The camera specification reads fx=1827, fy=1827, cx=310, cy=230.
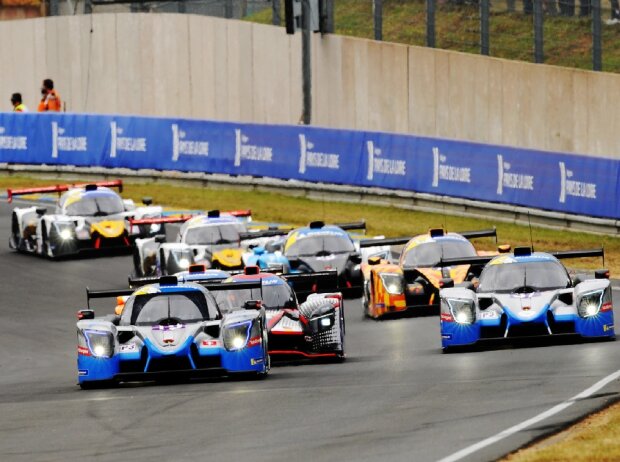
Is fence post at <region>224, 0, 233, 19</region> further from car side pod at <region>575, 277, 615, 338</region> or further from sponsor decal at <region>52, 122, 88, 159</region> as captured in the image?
car side pod at <region>575, 277, 615, 338</region>

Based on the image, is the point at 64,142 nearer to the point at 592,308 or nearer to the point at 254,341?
the point at 592,308

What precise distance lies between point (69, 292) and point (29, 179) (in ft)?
56.6

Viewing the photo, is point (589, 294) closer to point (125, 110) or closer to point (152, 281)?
point (152, 281)

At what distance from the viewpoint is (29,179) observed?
48844mm

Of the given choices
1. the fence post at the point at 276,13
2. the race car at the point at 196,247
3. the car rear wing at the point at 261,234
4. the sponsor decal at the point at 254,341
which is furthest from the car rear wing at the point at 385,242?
the fence post at the point at 276,13

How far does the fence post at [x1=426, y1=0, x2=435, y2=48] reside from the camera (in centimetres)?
4244

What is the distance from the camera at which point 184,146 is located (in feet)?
154

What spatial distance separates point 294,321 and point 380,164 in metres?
19.3

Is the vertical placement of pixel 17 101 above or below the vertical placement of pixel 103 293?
above

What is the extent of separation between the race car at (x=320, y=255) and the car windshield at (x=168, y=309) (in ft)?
27.7

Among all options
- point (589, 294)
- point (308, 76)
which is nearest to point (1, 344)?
point (589, 294)

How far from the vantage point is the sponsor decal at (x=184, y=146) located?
46406mm

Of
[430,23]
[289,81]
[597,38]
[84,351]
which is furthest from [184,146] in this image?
[84,351]

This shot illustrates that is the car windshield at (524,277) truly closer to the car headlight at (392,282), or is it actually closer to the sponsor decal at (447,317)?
the sponsor decal at (447,317)
